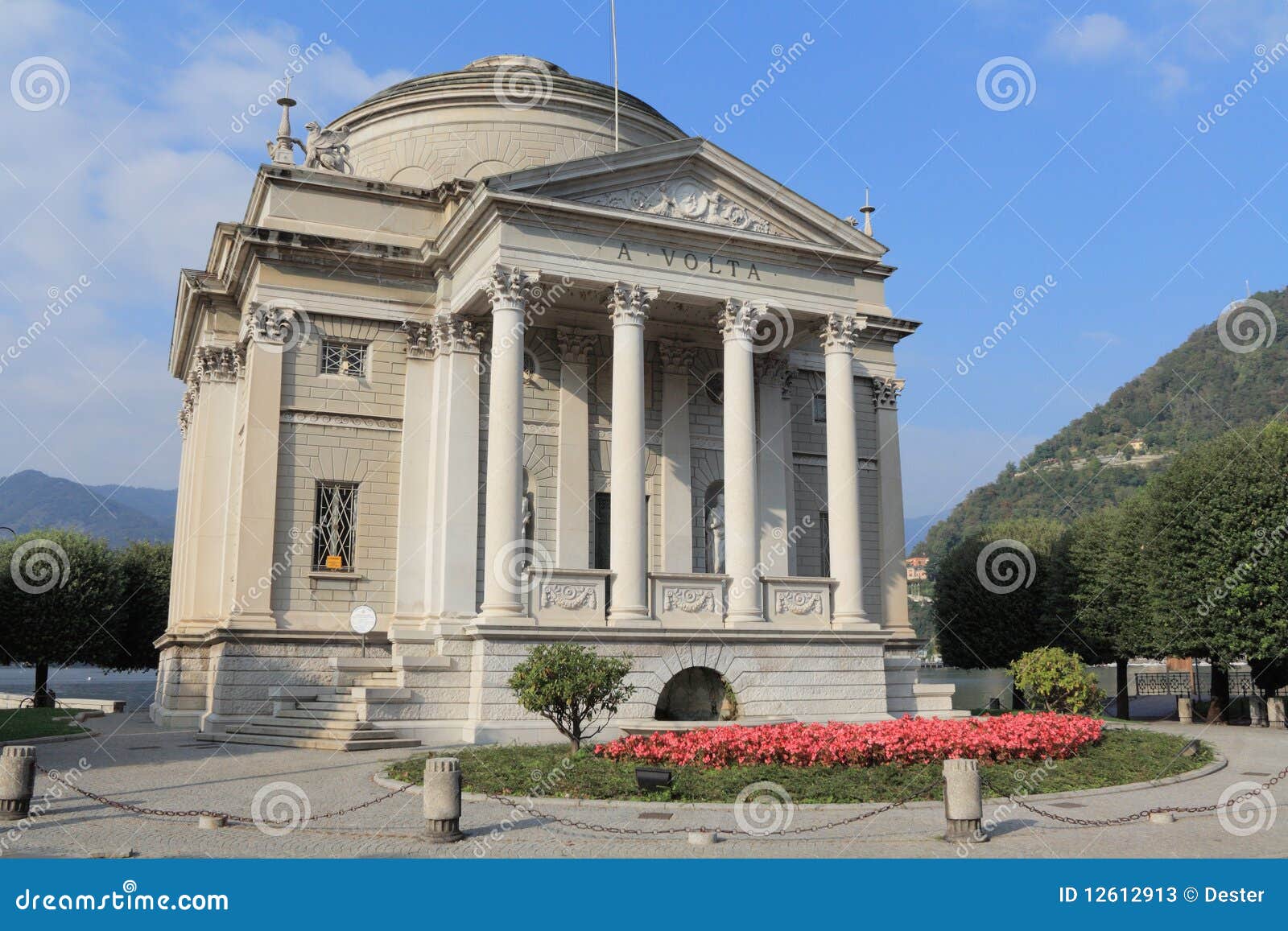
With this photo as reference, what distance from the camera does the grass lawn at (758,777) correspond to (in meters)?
16.2

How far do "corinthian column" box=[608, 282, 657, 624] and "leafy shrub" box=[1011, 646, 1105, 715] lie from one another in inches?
348

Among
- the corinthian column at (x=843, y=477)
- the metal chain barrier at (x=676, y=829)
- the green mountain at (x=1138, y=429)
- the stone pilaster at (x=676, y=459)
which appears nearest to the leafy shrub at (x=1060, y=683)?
the corinthian column at (x=843, y=477)

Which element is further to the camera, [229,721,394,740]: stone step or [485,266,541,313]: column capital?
[485,266,541,313]: column capital

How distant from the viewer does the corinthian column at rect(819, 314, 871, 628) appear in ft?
91.5

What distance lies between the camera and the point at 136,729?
29766 mm

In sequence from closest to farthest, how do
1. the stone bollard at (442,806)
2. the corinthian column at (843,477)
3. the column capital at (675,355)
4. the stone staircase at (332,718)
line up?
the stone bollard at (442,806), the stone staircase at (332,718), the corinthian column at (843,477), the column capital at (675,355)

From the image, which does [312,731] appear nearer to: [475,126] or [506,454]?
[506,454]

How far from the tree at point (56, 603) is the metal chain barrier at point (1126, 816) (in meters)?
38.4

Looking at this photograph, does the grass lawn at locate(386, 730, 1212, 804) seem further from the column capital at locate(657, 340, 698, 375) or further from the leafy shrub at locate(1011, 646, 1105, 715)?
the column capital at locate(657, 340, 698, 375)

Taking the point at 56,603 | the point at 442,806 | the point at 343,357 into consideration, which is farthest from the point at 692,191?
the point at 56,603

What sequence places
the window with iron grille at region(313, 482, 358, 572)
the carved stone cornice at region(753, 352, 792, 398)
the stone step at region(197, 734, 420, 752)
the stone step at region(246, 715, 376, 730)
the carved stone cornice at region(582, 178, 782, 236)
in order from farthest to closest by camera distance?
the carved stone cornice at region(753, 352, 792, 398) < the window with iron grille at region(313, 482, 358, 572) < the carved stone cornice at region(582, 178, 782, 236) < the stone step at region(246, 715, 376, 730) < the stone step at region(197, 734, 420, 752)

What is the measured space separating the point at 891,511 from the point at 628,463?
12329 millimetres

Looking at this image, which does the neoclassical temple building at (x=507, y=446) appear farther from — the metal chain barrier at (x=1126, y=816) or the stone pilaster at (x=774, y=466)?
the metal chain barrier at (x=1126, y=816)

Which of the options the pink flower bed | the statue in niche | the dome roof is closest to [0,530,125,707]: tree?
the dome roof
